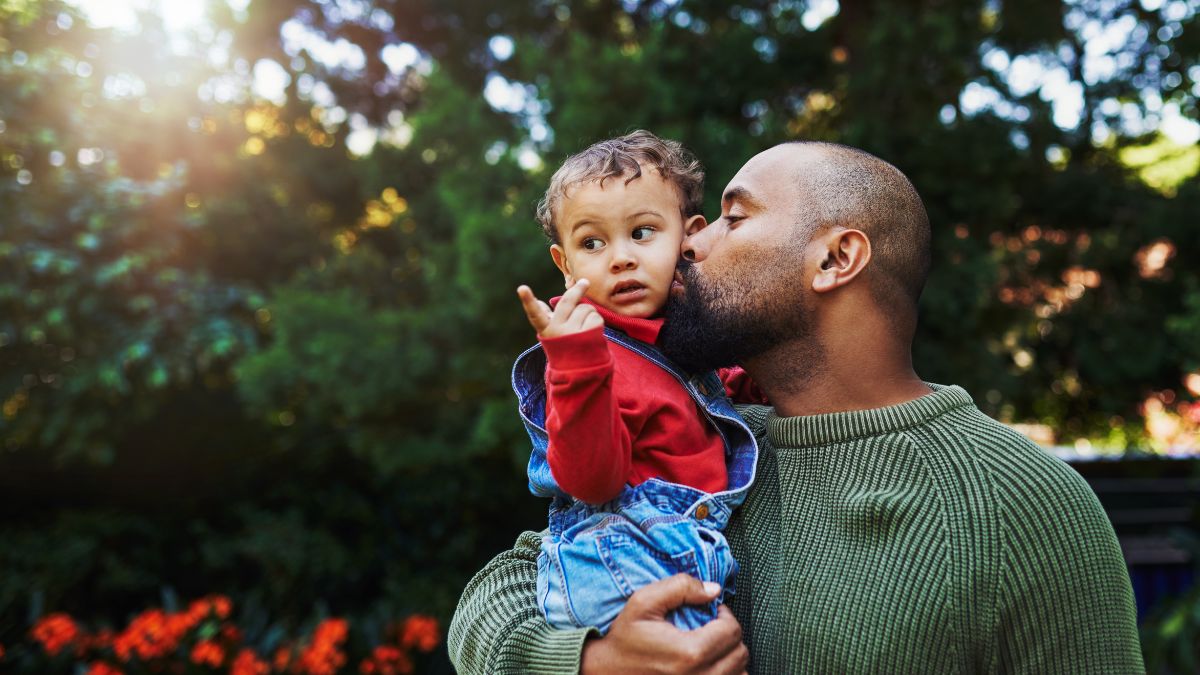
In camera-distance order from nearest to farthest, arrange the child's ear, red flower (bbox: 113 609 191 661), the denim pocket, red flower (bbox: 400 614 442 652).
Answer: the denim pocket
the child's ear
red flower (bbox: 113 609 191 661)
red flower (bbox: 400 614 442 652)

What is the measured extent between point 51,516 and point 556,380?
315 inches

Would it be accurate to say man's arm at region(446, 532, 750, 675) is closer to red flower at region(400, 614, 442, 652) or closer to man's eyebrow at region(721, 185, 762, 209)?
man's eyebrow at region(721, 185, 762, 209)

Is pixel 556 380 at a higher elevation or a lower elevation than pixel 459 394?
higher

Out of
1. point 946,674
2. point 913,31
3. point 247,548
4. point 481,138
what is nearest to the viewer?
point 946,674

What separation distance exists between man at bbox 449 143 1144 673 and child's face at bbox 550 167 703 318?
63 mm

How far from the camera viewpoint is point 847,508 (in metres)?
1.69

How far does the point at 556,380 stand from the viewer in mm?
1544

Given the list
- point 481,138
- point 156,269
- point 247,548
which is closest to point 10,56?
point 156,269

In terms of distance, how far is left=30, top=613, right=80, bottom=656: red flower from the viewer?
531 centimetres

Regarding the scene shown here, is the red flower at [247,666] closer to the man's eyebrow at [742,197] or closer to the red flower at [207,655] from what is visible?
the red flower at [207,655]

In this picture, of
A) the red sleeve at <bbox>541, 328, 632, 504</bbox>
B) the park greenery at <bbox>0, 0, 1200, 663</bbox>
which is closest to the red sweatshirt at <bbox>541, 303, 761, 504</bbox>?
the red sleeve at <bbox>541, 328, 632, 504</bbox>

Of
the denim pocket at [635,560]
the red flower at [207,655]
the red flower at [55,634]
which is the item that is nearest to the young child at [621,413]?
the denim pocket at [635,560]

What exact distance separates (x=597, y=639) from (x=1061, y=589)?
0.79 metres

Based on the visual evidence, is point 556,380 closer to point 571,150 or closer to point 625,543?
point 625,543
